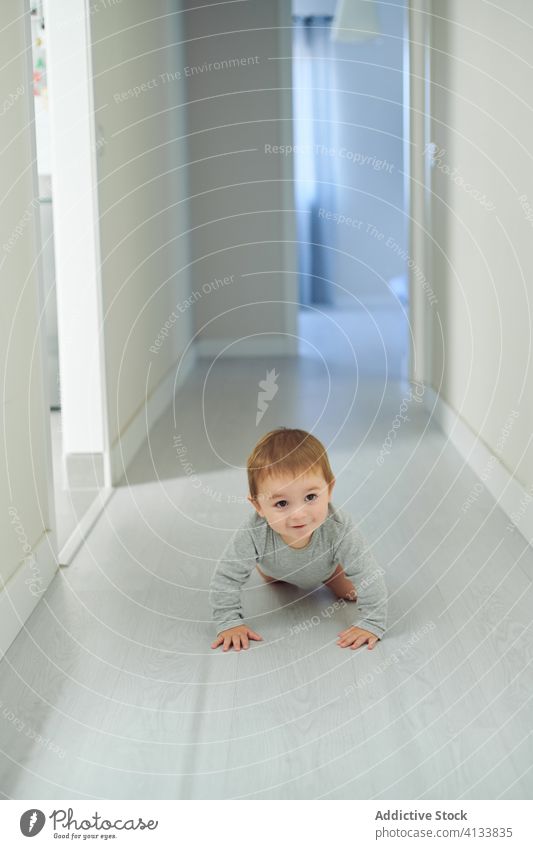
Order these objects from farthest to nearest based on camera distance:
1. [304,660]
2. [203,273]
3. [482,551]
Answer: [203,273] → [482,551] → [304,660]

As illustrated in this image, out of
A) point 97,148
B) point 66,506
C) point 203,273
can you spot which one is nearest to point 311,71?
point 203,273

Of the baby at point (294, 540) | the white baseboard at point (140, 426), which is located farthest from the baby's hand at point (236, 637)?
the white baseboard at point (140, 426)

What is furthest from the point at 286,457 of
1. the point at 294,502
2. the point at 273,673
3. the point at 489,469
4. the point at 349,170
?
the point at 349,170

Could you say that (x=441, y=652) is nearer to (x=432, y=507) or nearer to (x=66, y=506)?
(x=432, y=507)

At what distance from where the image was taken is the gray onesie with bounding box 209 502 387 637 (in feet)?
5.79

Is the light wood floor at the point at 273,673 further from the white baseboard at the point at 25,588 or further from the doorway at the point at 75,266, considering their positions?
the doorway at the point at 75,266

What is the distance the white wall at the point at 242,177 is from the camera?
500cm

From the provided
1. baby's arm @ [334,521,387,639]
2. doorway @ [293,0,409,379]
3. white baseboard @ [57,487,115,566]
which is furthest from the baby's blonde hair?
doorway @ [293,0,409,379]

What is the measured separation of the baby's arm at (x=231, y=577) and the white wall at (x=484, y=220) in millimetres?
737

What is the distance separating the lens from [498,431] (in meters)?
2.57

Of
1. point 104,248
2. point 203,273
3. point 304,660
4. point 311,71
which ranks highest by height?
point 311,71

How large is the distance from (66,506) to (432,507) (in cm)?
86

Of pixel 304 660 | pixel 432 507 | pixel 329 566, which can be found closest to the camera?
pixel 304 660

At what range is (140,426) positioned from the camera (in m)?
3.23
